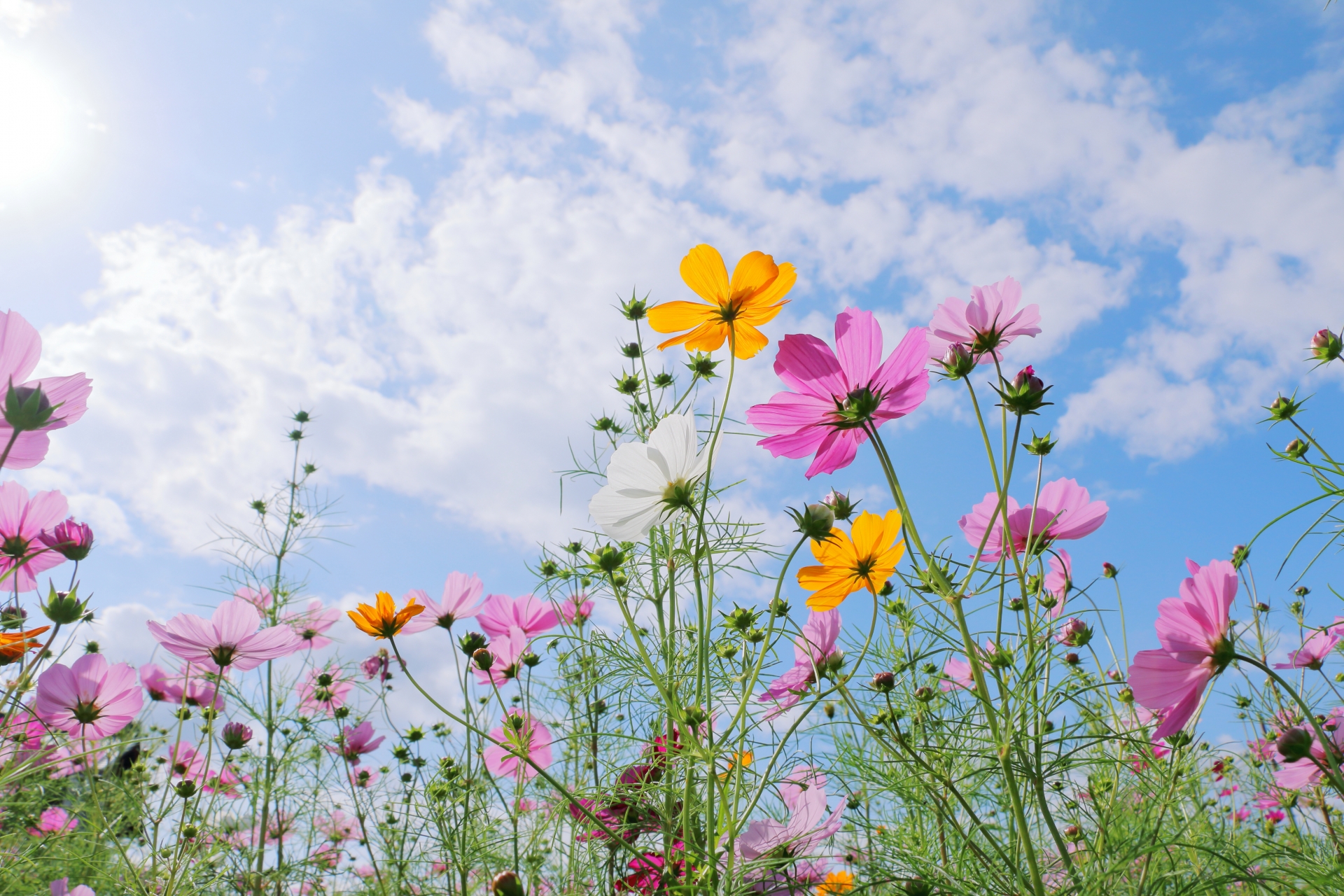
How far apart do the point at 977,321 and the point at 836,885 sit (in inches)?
32.5

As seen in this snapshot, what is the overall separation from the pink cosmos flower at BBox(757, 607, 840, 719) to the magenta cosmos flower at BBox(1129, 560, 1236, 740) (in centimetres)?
34

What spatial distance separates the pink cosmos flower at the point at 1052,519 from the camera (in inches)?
32.0

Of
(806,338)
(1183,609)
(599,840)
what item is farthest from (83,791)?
(1183,609)

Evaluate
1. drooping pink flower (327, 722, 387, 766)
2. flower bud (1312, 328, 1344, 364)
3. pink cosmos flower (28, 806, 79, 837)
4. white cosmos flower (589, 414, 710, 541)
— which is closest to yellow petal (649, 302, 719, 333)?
white cosmos flower (589, 414, 710, 541)

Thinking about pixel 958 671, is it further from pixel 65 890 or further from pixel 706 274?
pixel 65 890

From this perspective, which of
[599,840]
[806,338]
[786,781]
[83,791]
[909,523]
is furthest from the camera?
[83,791]

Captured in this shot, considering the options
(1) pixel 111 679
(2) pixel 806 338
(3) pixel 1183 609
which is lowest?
(3) pixel 1183 609

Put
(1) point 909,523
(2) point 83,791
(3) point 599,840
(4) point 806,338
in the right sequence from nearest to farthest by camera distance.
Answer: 1. (1) point 909,523
2. (4) point 806,338
3. (3) point 599,840
4. (2) point 83,791

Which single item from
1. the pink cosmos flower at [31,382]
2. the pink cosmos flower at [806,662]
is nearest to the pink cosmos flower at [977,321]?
the pink cosmos flower at [806,662]

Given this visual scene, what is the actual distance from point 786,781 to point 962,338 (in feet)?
1.76

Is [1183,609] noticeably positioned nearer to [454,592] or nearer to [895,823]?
[895,823]

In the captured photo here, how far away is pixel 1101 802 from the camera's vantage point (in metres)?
1.31

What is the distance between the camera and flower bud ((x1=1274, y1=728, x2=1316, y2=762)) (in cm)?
65

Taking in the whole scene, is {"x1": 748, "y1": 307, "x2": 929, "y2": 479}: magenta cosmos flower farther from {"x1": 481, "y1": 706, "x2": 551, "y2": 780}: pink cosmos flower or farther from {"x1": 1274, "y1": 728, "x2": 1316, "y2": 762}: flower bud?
{"x1": 481, "y1": 706, "x2": 551, "y2": 780}: pink cosmos flower
